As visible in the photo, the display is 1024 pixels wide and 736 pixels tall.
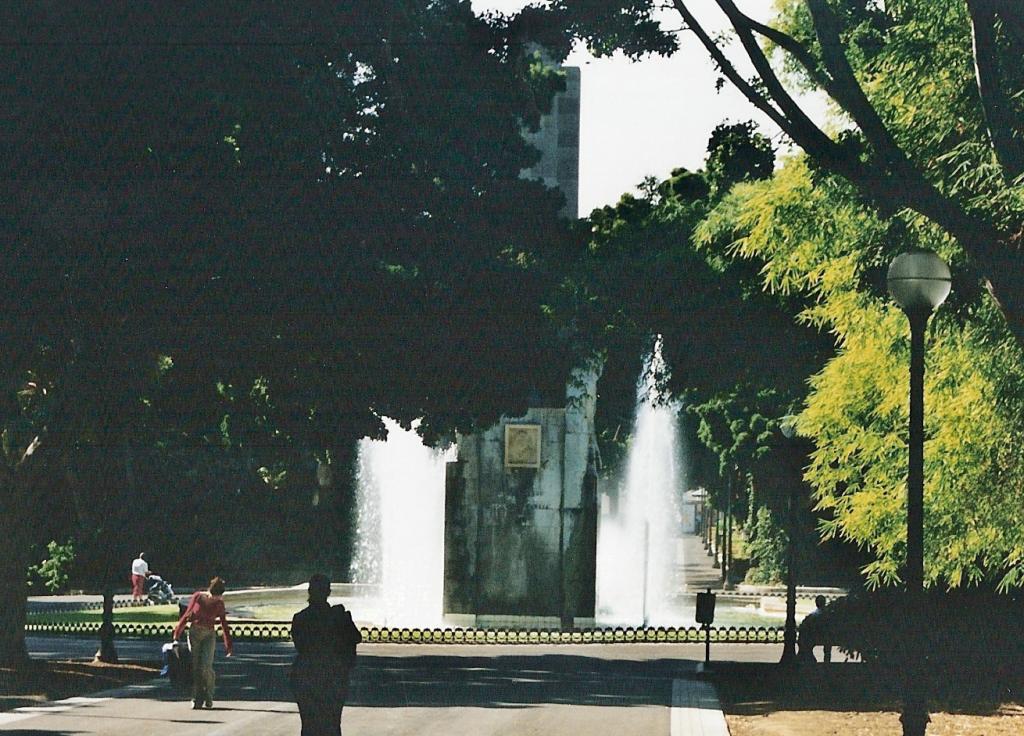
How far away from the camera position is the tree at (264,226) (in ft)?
84.4

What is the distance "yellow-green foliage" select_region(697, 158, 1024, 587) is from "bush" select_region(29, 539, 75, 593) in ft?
141

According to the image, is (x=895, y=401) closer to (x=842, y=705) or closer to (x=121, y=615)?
(x=842, y=705)

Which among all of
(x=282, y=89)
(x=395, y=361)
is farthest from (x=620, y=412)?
(x=282, y=89)

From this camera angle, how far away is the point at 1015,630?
89.7ft

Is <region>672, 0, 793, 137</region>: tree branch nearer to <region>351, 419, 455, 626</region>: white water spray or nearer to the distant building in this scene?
the distant building

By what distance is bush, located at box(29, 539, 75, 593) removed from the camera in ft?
210

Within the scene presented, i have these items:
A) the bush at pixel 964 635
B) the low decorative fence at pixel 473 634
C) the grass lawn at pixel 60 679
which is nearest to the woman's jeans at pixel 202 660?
the grass lawn at pixel 60 679

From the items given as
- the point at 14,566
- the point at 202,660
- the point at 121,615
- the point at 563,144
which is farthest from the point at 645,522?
the point at 202,660

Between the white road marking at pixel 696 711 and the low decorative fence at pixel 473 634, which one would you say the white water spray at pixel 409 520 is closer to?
the low decorative fence at pixel 473 634

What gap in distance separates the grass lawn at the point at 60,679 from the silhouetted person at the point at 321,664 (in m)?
10.4

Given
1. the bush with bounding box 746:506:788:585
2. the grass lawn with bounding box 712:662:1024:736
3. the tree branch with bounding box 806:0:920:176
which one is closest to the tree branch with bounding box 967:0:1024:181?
the tree branch with bounding box 806:0:920:176

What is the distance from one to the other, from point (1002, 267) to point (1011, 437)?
15.1ft

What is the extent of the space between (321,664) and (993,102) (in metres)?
7.71

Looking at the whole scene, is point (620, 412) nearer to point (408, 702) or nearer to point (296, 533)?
point (296, 533)
